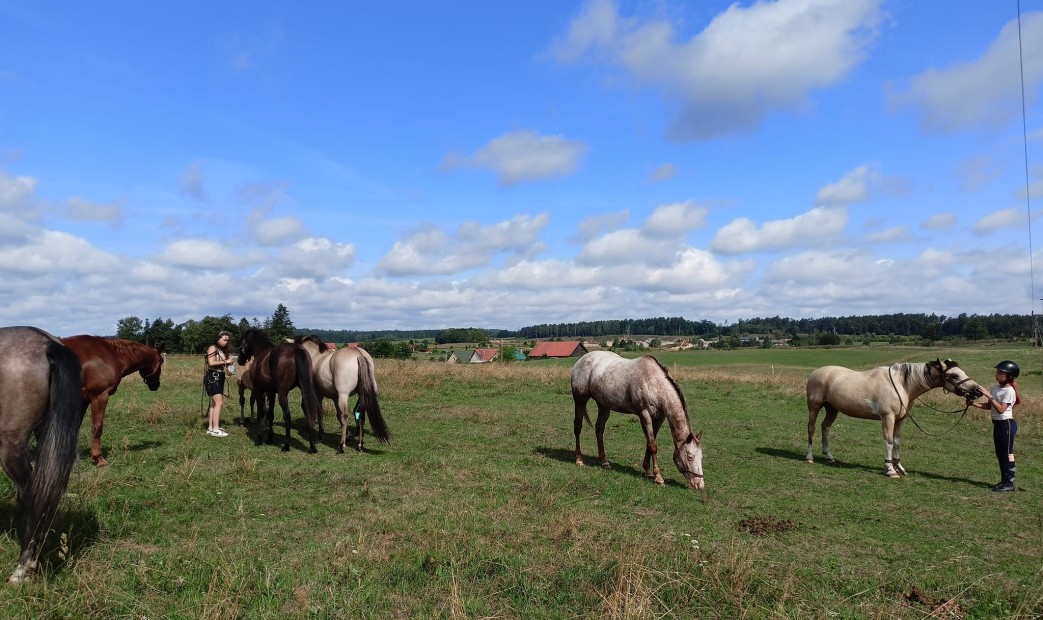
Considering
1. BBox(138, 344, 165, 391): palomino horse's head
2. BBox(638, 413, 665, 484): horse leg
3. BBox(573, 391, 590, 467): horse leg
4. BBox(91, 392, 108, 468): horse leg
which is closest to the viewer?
BBox(91, 392, 108, 468): horse leg

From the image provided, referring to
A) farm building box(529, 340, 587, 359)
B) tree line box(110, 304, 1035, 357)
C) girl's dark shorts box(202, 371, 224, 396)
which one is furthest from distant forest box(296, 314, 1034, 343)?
girl's dark shorts box(202, 371, 224, 396)

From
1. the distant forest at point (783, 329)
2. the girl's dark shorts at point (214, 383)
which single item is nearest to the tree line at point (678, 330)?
the distant forest at point (783, 329)

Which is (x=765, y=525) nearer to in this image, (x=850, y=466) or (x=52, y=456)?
(x=850, y=466)

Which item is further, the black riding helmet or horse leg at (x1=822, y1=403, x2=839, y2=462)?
horse leg at (x1=822, y1=403, x2=839, y2=462)

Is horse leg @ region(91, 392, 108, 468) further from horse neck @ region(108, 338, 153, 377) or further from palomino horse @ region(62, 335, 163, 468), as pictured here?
horse neck @ region(108, 338, 153, 377)

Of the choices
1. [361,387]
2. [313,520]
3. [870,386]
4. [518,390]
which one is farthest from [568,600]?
[518,390]

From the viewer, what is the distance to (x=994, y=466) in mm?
11078

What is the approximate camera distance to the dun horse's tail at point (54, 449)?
460 cm

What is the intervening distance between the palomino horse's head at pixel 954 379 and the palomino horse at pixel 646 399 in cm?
464

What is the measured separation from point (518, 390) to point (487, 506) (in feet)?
44.8

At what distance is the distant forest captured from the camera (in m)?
97.0

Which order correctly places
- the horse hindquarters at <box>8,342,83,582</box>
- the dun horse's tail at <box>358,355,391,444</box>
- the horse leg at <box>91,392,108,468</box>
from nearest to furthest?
the horse hindquarters at <box>8,342,83,582</box> < the horse leg at <box>91,392,108,468</box> < the dun horse's tail at <box>358,355,391,444</box>

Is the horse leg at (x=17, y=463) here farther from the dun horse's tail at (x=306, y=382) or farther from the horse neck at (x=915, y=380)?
the horse neck at (x=915, y=380)

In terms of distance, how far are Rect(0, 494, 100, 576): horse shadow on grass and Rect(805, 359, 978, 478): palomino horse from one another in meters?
11.3
